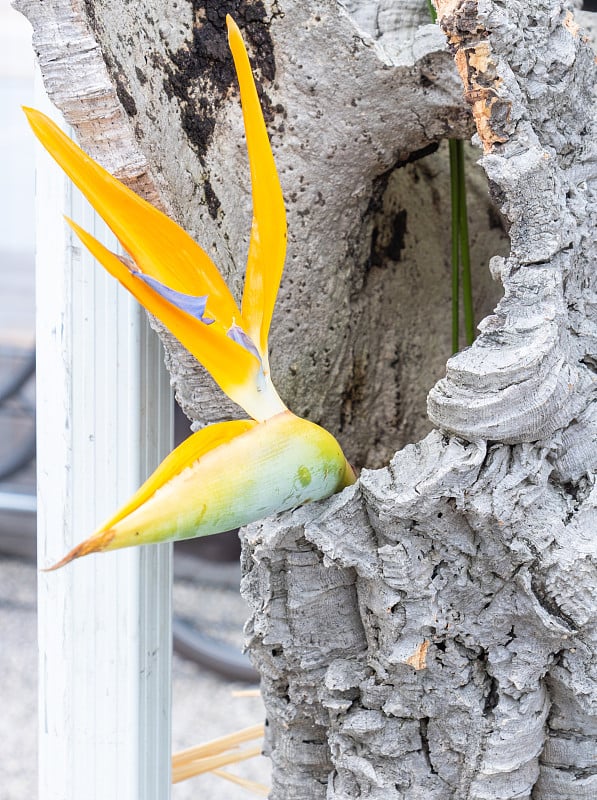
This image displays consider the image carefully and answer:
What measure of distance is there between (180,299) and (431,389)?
13 cm

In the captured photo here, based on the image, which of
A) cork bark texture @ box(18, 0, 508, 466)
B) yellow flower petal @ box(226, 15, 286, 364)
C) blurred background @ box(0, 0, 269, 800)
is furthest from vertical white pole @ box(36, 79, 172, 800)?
blurred background @ box(0, 0, 269, 800)

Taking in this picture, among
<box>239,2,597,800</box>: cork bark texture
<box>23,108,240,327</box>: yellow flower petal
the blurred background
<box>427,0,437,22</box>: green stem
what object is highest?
<box>427,0,437,22</box>: green stem

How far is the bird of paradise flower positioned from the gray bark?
2.0 inches

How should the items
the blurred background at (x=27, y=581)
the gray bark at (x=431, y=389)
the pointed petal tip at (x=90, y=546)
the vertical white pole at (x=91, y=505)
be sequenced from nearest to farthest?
the pointed petal tip at (x=90, y=546)
the gray bark at (x=431, y=389)
the vertical white pole at (x=91, y=505)
the blurred background at (x=27, y=581)

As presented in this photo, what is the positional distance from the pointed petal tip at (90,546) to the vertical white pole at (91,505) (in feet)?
0.74

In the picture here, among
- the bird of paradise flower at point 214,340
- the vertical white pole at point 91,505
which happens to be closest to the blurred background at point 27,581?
the vertical white pole at point 91,505

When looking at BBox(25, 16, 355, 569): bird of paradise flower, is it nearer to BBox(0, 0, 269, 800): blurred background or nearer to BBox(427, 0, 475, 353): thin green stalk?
BBox(427, 0, 475, 353): thin green stalk

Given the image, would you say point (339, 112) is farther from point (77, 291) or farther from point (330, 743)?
point (330, 743)

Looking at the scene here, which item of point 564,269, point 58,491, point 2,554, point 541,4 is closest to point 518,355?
point 564,269

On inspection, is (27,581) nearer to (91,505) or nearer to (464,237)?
(91,505)

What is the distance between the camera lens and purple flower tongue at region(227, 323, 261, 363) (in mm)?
297

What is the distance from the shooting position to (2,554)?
61.2 inches

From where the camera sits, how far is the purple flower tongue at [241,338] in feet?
0.97

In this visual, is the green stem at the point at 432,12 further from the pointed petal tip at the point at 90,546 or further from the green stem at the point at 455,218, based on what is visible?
the pointed petal tip at the point at 90,546
